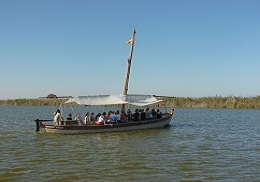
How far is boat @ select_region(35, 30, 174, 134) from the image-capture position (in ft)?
89.0

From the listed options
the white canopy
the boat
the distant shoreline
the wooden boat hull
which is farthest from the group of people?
the distant shoreline

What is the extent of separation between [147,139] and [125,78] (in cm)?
924

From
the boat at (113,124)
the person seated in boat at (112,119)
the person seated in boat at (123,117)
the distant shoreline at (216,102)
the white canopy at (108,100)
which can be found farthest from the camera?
the distant shoreline at (216,102)

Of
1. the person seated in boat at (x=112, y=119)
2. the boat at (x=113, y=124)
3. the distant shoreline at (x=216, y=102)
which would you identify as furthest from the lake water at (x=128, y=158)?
the distant shoreline at (x=216, y=102)

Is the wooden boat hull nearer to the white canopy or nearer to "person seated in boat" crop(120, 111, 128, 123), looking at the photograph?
"person seated in boat" crop(120, 111, 128, 123)

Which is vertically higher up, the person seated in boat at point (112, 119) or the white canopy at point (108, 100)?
the white canopy at point (108, 100)

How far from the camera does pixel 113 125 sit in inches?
1119

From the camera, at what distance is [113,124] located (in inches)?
1120

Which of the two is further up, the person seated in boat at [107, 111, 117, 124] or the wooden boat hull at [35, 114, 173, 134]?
the person seated in boat at [107, 111, 117, 124]

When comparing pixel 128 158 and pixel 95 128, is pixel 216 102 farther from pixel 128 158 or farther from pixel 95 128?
pixel 128 158

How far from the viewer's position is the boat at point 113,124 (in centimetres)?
2714

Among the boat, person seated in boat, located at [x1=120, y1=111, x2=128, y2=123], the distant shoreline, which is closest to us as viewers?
the boat

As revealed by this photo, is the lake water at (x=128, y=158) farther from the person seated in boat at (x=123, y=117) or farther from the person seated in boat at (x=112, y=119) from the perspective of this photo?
the person seated in boat at (x=123, y=117)

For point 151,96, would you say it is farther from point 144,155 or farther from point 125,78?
point 144,155
